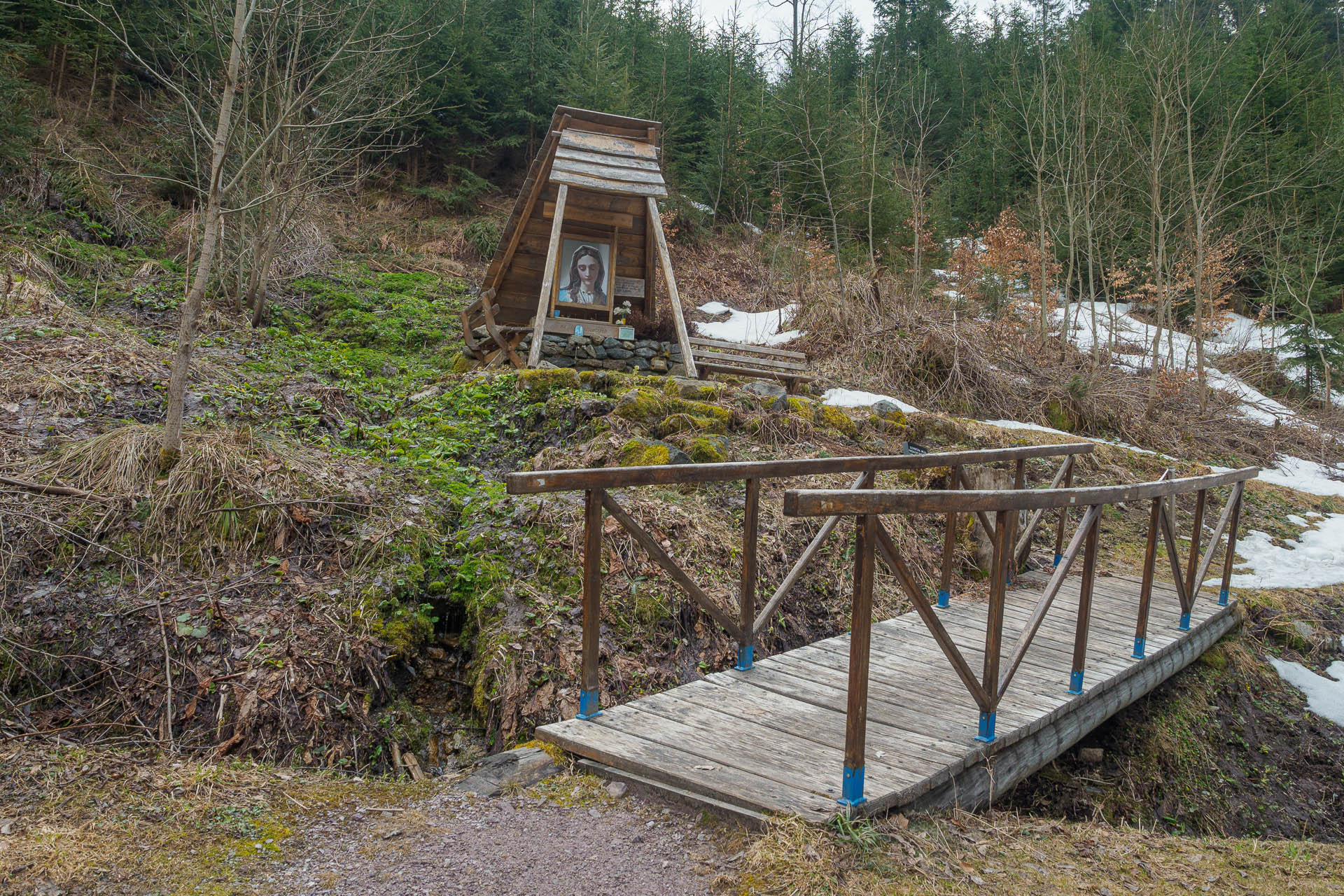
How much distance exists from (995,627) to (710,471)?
5.15 feet

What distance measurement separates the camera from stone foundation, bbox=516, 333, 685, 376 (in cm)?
1011

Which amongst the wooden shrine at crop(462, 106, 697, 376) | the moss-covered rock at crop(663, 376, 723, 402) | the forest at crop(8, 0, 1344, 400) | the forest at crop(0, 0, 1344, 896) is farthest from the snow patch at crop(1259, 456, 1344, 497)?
the wooden shrine at crop(462, 106, 697, 376)

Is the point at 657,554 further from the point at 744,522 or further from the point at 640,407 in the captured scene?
the point at 640,407

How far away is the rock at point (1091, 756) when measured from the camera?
5.02m

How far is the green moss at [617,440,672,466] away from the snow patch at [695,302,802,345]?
7.97 meters

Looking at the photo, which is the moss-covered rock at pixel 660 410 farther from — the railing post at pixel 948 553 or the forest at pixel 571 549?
the railing post at pixel 948 553

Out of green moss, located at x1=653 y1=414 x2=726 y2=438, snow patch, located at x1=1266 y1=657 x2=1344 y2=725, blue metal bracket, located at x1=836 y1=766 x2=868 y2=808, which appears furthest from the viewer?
green moss, located at x1=653 y1=414 x2=726 y2=438

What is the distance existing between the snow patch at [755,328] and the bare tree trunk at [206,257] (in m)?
9.71

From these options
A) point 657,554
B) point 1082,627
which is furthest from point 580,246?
point 1082,627

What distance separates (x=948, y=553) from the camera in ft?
19.9

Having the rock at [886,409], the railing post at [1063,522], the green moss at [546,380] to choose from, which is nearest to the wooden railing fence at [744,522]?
the railing post at [1063,522]

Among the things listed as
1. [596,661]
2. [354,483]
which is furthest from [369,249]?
[596,661]

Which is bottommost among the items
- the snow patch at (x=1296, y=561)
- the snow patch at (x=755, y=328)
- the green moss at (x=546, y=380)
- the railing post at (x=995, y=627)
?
the snow patch at (x=1296, y=561)

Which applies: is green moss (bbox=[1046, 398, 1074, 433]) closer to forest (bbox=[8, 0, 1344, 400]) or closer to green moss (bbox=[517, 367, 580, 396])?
forest (bbox=[8, 0, 1344, 400])
